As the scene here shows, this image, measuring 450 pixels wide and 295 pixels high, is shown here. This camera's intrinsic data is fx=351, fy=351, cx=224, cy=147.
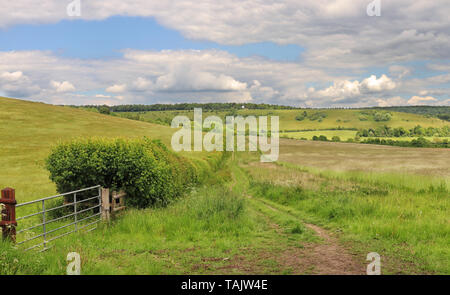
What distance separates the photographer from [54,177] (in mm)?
13969

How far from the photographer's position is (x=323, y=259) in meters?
8.98

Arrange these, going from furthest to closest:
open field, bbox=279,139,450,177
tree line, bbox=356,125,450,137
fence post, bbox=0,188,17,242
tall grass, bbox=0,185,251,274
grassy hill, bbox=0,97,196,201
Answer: tree line, bbox=356,125,450,137, open field, bbox=279,139,450,177, grassy hill, bbox=0,97,196,201, fence post, bbox=0,188,17,242, tall grass, bbox=0,185,251,274

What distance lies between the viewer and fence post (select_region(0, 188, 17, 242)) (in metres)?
8.48

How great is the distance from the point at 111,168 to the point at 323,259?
349 inches

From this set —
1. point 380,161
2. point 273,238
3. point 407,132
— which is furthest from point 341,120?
point 273,238

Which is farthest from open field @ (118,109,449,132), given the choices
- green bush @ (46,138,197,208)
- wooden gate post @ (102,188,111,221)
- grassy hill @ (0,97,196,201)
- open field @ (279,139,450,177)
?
wooden gate post @ (102,188,111,221)

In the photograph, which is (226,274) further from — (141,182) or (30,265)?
(141,182)

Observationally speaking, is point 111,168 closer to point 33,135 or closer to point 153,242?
point 153,242

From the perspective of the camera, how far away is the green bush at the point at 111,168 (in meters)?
13.6

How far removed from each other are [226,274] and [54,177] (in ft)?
30.9

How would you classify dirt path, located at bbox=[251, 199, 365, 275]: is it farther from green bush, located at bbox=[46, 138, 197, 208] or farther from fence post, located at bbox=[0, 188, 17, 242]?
green bush, located at bbox=[46, 138, 197, 208]

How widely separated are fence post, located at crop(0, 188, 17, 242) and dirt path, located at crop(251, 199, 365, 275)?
665 centimetres

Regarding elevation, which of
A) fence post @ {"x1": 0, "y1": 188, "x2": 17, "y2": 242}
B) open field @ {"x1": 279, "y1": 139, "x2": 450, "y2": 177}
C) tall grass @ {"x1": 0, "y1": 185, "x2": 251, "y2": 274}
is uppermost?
fence post @ {"x1": 0, "y1": 188, "x2": 17, "y2": 242}

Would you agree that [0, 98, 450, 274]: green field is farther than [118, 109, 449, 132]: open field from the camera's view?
No
